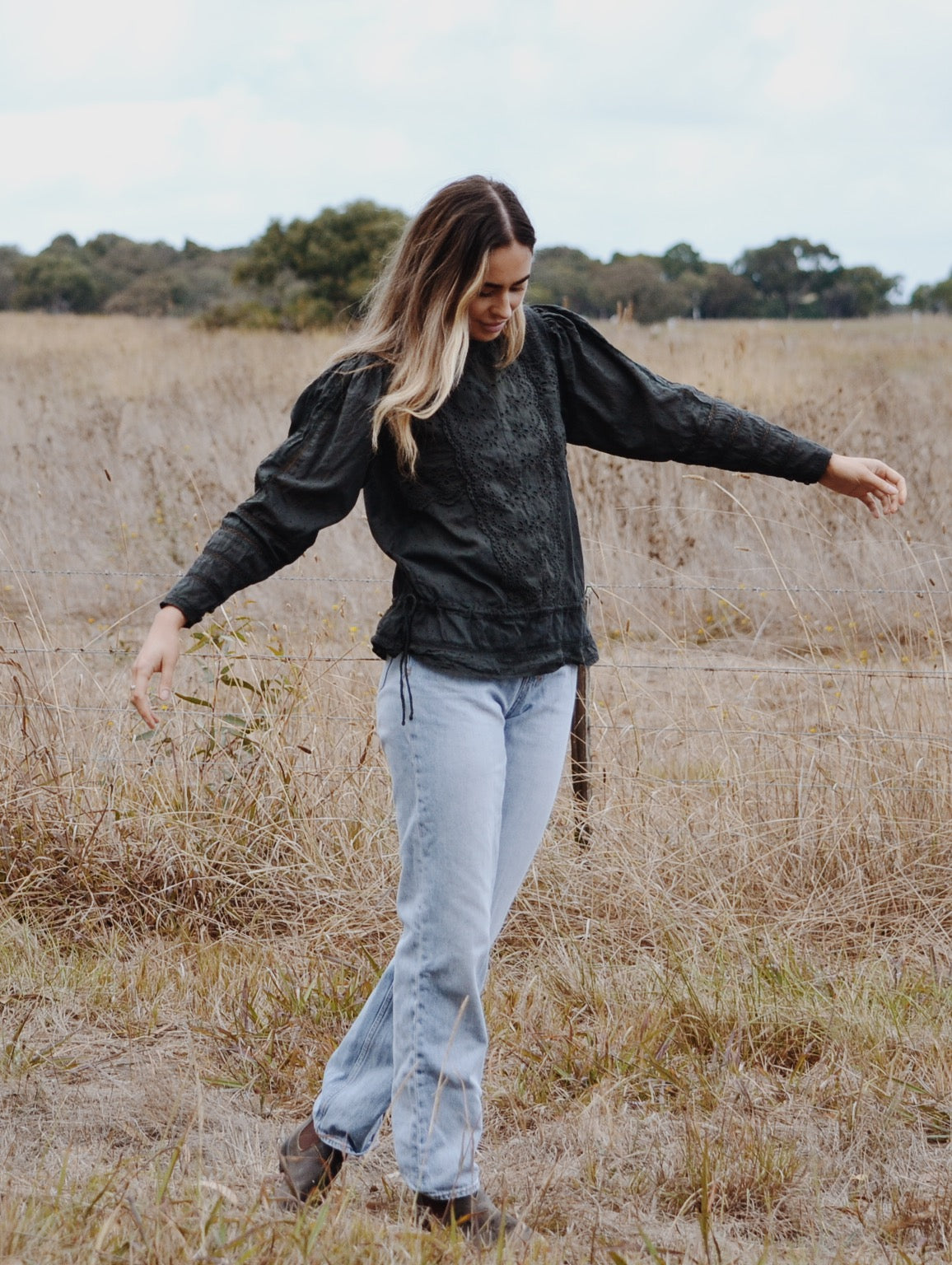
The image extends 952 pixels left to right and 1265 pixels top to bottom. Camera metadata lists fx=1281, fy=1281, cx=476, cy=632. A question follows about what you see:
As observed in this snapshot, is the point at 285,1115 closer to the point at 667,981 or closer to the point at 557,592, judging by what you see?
the point at 667,981

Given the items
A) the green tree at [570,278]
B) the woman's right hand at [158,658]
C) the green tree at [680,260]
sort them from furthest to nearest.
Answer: the green tree at [680,260], the green tree at [570,278], the woman's right hand at [158,658]

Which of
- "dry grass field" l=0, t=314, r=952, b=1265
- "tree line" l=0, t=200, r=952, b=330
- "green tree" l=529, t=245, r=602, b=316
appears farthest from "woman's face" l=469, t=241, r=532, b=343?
"green tree" l=529, t=245, r=602, b=316

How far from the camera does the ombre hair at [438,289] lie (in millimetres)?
1988

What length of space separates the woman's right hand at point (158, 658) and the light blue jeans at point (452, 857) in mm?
347

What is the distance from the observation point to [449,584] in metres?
2.02

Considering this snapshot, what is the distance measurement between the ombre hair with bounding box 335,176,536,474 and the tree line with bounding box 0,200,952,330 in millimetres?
5736

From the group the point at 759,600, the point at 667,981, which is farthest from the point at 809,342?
the point at 667,981

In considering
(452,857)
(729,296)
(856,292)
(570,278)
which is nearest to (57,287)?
(729,296)

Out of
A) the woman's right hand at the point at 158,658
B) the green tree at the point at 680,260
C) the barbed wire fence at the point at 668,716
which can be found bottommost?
the barbed wire fence at the point at 668,716

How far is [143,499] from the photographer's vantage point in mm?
8477

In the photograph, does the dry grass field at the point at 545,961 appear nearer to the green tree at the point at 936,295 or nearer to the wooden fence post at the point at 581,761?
the wooden fence post at the point at 581,761

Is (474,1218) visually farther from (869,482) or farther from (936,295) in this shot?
(936,295)

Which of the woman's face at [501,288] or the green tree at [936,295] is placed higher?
the green tree at [936,295]

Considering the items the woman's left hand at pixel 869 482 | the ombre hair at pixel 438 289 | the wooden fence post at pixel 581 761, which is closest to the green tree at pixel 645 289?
the wooden fence post at pixel 581 761
